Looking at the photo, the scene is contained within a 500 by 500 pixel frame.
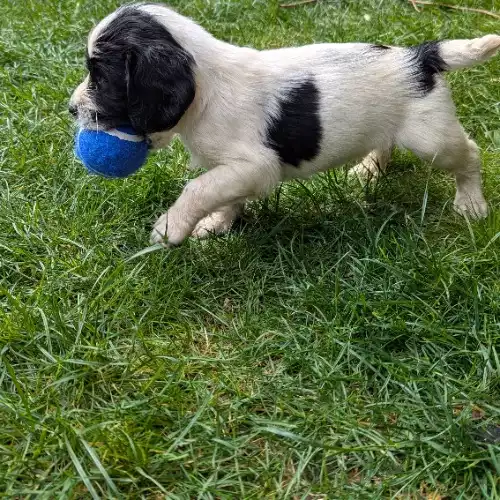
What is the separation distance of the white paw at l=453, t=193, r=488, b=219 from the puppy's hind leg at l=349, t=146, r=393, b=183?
53cm

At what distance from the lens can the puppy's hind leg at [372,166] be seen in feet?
14.8

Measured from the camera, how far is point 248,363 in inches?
132

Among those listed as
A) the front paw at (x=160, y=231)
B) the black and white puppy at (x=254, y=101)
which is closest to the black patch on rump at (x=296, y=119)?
the black and white puppy at (x=254, y=101)

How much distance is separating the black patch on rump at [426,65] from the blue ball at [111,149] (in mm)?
1511

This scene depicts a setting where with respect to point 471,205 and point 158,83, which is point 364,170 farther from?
point 158,83

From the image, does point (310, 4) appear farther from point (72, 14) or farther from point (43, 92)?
point (43, 92)

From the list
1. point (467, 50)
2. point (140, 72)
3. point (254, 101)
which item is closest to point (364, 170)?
point (467, 50)

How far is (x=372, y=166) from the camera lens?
4.65 metres

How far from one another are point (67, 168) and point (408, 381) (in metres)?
2.63

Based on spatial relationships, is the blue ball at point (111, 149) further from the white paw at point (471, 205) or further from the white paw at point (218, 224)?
the white paw at point (471, 205)

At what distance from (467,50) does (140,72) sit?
1.78 meters

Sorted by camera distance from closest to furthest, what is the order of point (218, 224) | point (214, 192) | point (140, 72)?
1. point (140, 72)
2. point (214, 192)
3. point (218, 224)

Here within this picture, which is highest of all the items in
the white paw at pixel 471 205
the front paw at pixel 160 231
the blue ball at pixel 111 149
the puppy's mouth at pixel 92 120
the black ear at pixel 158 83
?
the black ear at pixel 158 83

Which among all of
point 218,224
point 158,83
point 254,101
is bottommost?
point 218,224
